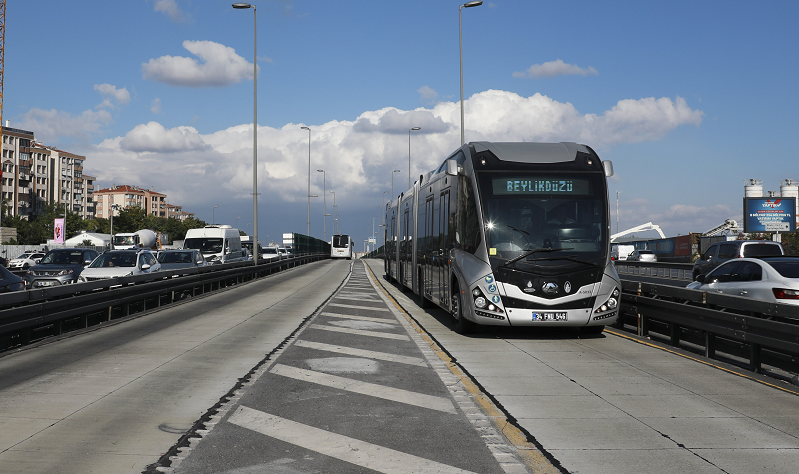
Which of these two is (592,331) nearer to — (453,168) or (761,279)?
(761,279)

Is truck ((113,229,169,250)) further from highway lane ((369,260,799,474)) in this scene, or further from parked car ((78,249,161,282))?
highway lane ((369,260,799,474))

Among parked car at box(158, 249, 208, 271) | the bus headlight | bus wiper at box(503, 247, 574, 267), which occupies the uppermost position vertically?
bus wiper at box(503, 247, 574, 267)

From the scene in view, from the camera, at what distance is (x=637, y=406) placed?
23.2ft

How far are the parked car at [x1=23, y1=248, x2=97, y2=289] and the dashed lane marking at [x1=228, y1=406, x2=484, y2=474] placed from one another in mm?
17358

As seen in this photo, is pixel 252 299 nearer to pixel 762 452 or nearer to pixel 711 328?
pixel 711 328

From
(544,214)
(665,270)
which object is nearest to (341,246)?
(665,270)

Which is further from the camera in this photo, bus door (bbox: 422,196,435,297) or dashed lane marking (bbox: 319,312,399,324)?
bus door (bbox: 422,196,435,297)

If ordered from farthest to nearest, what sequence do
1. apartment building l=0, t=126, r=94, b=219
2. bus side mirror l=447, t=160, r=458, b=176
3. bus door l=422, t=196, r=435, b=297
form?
apartment building l=0, t=126, r=94, b=219 → bus door l=422, t=196, r=435, b=297 → bus side mirror l=447, t=160, r=458, b=176

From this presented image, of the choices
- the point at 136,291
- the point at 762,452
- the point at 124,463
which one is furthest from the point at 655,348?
the point at 136,291

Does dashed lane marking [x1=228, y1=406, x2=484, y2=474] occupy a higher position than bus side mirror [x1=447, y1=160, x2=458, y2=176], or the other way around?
bus side mirror [x1=447, y1=160, x2=458, y2=176]

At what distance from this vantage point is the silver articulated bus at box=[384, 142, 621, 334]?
11.9m

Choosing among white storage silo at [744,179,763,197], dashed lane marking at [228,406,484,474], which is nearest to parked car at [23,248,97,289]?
dashed lane marking at [228,406,484,474]

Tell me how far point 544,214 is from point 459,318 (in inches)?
92.0

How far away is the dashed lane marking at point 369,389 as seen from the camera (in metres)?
7.12
